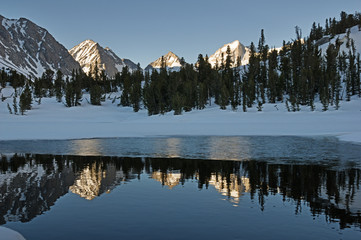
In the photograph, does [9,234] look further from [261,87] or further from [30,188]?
[261,87]

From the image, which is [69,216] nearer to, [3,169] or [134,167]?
[134,167]

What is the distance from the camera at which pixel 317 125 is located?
42.7m

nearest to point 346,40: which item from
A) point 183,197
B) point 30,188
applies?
point 183,197

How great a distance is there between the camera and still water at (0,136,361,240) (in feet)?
25.8

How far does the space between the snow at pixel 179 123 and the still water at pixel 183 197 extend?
52.5 feet

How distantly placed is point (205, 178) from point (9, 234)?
839 cm

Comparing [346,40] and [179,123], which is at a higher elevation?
[346,40]

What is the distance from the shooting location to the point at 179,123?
168ft

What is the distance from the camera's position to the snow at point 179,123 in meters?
36.9

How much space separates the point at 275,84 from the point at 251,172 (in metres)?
60.2

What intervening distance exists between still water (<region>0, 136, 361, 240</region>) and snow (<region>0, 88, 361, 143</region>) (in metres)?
16.0

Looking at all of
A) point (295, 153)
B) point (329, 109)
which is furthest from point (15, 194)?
point (329, 109)

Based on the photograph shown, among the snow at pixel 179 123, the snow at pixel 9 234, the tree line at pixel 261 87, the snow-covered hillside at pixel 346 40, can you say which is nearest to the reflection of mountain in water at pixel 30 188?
the snow at pixel 9 234

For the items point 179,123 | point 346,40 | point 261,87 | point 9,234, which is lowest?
point 9,234
